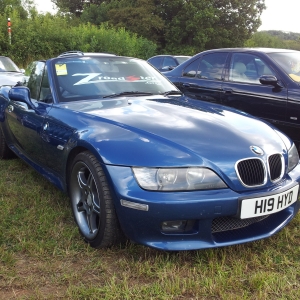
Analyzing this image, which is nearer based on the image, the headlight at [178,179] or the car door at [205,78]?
the headlight at [178,179]

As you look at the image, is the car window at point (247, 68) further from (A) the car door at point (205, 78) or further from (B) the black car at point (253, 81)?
(A) the car door at point (205, 78)

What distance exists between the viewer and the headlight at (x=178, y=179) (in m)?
2.16

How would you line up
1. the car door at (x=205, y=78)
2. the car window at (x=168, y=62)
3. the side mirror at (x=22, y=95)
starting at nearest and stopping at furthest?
the side mirror at (x=22, y=95) → the car door at (x=205, y=78) → the car window at (x=168, y=62)

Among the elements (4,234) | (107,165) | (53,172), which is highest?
(107,165)

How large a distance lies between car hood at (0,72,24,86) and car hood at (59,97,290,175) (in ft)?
15.5

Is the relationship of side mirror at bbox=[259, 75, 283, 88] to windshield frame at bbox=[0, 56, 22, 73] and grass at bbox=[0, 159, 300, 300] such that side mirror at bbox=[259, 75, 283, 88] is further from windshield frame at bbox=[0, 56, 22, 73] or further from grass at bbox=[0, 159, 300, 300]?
windshield frame at bbox=[0, 56, 22, 73]

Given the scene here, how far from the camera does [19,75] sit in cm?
798

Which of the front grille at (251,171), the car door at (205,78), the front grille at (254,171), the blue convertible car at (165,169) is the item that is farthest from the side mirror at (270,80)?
the front grille at (251,171)

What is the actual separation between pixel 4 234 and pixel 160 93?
6.07ft

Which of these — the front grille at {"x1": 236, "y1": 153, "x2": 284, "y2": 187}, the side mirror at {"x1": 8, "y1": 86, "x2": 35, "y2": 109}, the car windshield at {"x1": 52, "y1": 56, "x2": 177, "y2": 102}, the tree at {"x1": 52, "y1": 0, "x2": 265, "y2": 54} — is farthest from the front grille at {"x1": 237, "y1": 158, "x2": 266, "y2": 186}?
the tree at {"x1": 52, "y1": 0, "x2": 265, "y2": 54}

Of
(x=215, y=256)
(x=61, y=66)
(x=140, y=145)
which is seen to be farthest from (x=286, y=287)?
(x=61, y=66)

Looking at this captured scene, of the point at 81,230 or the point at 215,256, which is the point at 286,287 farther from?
the point at 81,230

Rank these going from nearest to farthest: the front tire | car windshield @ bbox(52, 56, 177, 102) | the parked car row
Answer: the front tire, car windshield @ bbox(52, 56, 177, 102), the parked car row

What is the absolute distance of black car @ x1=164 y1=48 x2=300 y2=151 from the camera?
4.56 m
